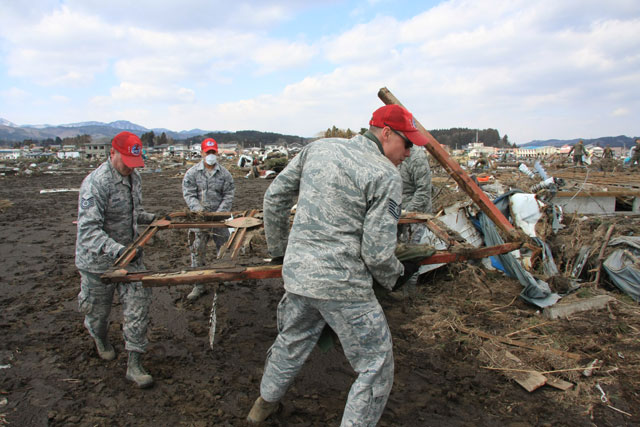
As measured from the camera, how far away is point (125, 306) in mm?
2855

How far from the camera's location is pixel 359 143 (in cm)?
204

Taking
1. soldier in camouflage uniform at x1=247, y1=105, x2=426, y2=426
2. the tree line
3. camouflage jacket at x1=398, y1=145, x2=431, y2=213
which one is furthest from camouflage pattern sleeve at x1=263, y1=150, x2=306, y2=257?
the tree line

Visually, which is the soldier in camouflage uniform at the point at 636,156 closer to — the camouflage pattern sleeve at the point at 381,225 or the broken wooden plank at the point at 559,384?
the broken wooden plank at the point at 559,384

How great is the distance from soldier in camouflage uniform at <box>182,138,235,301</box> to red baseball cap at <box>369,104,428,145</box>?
299cm

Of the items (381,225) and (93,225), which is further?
(93,225)

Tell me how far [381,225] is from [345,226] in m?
0.18

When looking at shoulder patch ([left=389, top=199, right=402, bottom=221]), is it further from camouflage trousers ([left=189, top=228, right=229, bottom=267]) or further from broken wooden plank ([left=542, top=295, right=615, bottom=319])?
camouflage trousers ([left=189, top=228, right=229, bottom=267])

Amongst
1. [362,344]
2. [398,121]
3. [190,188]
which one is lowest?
[362,344]

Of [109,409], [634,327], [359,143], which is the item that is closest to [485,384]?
[634,327]

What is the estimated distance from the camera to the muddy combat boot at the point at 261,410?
233cm

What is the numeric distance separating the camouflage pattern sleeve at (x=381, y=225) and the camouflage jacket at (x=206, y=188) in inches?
127

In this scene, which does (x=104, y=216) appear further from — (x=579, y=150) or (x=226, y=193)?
(x=579, y=150)

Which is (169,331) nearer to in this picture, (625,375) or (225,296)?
(225,296)

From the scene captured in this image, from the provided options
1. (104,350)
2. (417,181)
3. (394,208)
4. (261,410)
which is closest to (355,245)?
(394,208)
